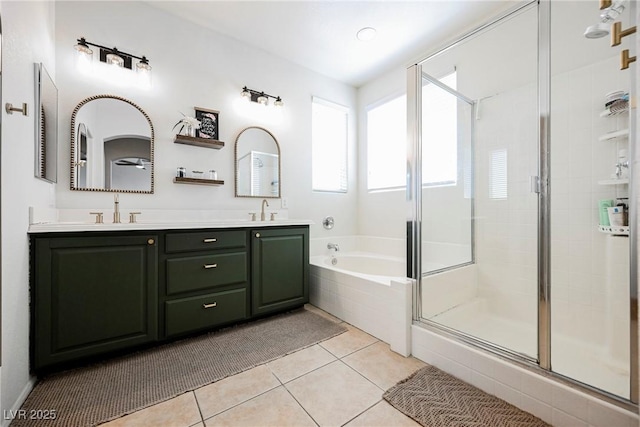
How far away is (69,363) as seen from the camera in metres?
1.52

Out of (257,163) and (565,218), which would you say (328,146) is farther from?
(565,218)

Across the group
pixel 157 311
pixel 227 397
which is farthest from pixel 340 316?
pixel 157 311

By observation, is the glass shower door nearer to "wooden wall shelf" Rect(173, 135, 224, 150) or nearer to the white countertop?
the white countertop

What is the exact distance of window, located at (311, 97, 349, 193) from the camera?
127 inches

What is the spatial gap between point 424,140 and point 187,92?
2105mm

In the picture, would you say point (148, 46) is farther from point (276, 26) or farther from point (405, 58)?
point (405, 58)

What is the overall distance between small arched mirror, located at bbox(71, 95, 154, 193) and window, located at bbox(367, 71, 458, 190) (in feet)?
7.38

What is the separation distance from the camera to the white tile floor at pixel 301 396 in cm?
118

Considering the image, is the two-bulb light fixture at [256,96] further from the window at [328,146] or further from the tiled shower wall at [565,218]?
the tiled shower wall at [565,218]

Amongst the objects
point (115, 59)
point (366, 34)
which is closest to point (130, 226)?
point (115, 59)

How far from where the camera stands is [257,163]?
276 cm

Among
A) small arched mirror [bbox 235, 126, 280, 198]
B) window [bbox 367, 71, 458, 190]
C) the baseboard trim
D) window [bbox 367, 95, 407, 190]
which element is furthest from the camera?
window [bbox 367, 95, 407, 190]

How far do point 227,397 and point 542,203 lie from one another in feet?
6.29

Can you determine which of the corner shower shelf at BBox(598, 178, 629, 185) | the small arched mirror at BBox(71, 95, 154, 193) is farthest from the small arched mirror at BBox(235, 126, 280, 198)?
the corner shower shelf at BBox(598, 178, 629, 185)
